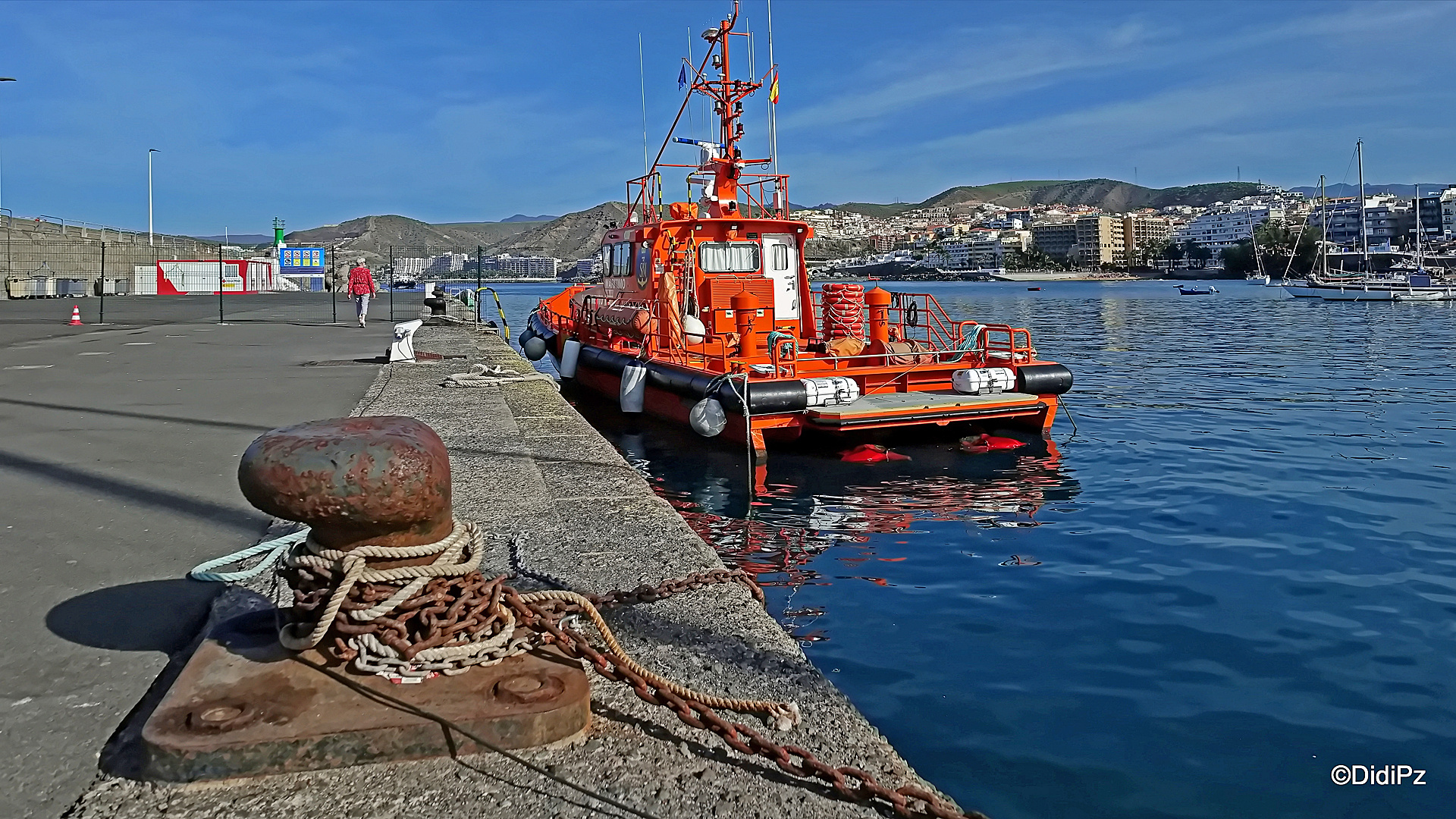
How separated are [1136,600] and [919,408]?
4.54 metres

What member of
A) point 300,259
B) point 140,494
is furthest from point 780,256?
point 300,259

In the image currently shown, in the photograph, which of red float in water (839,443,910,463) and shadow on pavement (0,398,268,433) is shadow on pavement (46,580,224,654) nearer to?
shadow on pavement (0,398,268,433)

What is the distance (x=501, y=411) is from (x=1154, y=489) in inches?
238

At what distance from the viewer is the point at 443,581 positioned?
2.99 meters

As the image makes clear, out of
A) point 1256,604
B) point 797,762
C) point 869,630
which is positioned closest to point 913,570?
point 869,630

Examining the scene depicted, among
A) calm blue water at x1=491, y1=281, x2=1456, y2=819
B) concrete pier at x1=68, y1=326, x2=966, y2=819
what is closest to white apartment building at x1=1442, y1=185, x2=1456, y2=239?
calm blue water at x1=491, y1=281, x2=1456, y2=819

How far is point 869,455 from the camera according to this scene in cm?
1108

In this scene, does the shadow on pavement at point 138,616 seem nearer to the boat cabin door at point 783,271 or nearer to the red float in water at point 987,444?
the red float in water at point 987,444

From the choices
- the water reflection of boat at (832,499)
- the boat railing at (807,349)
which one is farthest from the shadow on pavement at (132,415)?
the boat railing at (807,349)

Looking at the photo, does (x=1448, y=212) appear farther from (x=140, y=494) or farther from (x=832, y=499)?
(x=140, y=494)

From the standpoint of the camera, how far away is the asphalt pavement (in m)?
2.88

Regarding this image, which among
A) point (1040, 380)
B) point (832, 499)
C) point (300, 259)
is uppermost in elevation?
point (300, 259)

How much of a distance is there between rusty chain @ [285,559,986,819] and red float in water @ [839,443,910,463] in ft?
26.0

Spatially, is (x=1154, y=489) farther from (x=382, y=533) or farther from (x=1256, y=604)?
(x=382, y=533)
